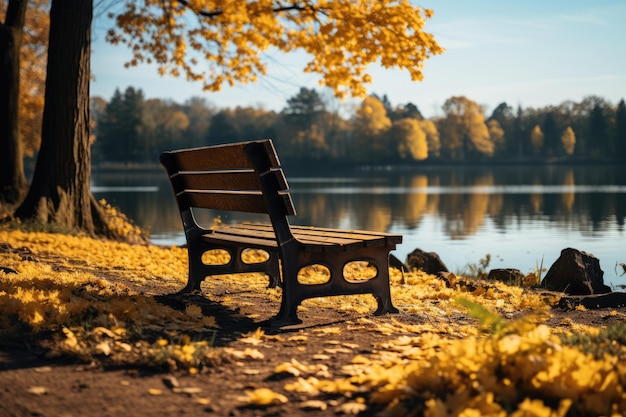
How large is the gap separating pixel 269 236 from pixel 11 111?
10.0 meters

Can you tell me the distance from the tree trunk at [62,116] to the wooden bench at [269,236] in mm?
5396

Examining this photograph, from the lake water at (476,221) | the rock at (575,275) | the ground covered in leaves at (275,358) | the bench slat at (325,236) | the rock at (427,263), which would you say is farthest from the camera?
the lake water at (476,221)

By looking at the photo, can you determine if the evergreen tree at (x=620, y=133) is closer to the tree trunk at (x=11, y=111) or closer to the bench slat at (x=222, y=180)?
the tree trunk at (x=11, y=111)

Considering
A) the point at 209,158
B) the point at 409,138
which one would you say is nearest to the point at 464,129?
the point at 409,138

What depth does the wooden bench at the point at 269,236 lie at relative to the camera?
5.25m

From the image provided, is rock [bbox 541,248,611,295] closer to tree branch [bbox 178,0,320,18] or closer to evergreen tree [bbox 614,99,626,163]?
tree branch [bbox 178,0,320,18]

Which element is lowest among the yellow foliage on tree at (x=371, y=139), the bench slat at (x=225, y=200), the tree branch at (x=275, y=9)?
the bench slat at (x=225, y=200)

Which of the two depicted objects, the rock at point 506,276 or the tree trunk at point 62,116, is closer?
the rock at point 506,276

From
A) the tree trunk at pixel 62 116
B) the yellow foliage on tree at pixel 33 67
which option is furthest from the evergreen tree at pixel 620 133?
the tree trunk at pixel 62 116

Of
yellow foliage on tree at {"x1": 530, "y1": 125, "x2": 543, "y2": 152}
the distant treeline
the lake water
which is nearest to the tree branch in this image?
the lake water

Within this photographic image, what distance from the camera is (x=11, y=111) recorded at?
14359 millimetres

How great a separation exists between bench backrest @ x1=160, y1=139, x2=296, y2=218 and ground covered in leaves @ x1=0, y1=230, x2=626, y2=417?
2.74 feet

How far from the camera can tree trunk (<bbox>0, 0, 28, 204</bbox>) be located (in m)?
13.6

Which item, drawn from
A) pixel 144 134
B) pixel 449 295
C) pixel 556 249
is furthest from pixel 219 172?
pixel 144 134
